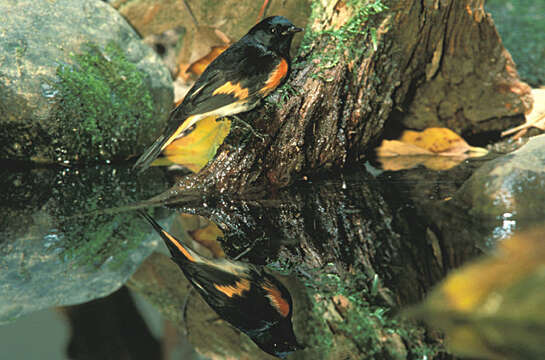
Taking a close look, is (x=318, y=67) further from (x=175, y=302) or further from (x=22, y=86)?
(x=22, y=86)

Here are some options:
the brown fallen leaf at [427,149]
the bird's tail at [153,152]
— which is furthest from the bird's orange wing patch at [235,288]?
the brown fallen leaf at [427,149]

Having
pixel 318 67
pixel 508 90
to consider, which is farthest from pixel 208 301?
pixel 508 90

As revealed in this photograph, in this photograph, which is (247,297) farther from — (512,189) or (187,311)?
(512,189)

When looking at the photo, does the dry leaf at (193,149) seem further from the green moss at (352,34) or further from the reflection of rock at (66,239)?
the green moss at (352,34)

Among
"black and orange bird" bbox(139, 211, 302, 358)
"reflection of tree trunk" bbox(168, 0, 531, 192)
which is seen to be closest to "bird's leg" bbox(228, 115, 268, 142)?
"reflection of tree trunk" bbox(168, 0, 531, 192)

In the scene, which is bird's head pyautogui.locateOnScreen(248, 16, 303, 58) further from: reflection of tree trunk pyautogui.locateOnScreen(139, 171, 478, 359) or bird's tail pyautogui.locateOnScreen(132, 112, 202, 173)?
reflection of tree trunk pyautogui.locateOnScreen(139, 171, 478, 359)

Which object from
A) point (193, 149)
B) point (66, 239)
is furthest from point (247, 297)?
point (193, 149)

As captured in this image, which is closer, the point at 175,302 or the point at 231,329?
the point at 231,329
